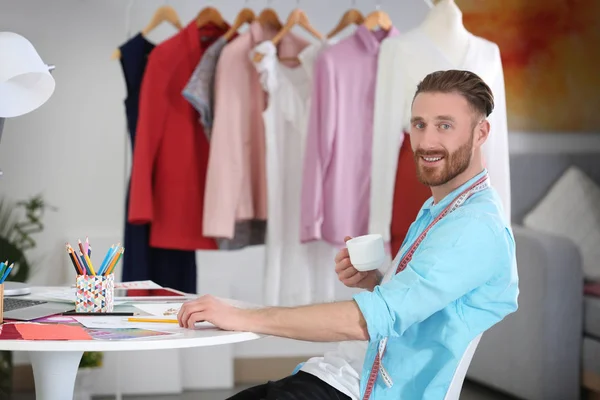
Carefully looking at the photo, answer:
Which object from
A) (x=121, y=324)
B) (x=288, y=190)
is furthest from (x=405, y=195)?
(x=121, y=324)

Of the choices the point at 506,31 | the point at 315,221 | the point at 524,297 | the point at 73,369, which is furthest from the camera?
the point at 506,31

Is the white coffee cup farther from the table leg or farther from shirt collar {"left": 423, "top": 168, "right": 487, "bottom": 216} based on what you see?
the table leg

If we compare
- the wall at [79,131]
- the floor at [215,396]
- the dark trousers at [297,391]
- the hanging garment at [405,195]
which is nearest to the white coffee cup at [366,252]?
the dark trousers at [297,391]

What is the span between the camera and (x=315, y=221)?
3.17 metres

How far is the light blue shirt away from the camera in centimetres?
141

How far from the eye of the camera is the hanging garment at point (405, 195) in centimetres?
304

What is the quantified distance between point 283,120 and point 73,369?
1.76 metres

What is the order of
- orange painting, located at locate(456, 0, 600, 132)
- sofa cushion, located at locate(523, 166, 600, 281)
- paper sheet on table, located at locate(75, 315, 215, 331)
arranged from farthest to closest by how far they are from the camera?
1. orange painting, located at locate(456, 0, 600, 132)
2. sofa cushion, located at locate(523, 166, 600, 281)
3. paper sheet on table, located at locate(75, 315, 215, 331)

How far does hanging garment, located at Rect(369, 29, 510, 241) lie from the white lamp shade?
148cm

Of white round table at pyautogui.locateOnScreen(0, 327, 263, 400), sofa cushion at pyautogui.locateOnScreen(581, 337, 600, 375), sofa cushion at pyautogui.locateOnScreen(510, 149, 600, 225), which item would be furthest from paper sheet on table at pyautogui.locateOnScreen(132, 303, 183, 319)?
sofa cushion at pyautogui.locateOnScreen(510, 149, 600, 225)

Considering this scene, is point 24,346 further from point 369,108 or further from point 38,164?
point 38,164

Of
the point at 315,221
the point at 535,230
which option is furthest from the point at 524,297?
the point at 315,221

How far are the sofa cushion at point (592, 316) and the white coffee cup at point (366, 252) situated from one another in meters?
2.16

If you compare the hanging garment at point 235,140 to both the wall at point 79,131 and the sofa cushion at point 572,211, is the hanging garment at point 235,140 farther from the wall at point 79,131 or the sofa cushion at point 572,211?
the sofa cushion at point 572,211
